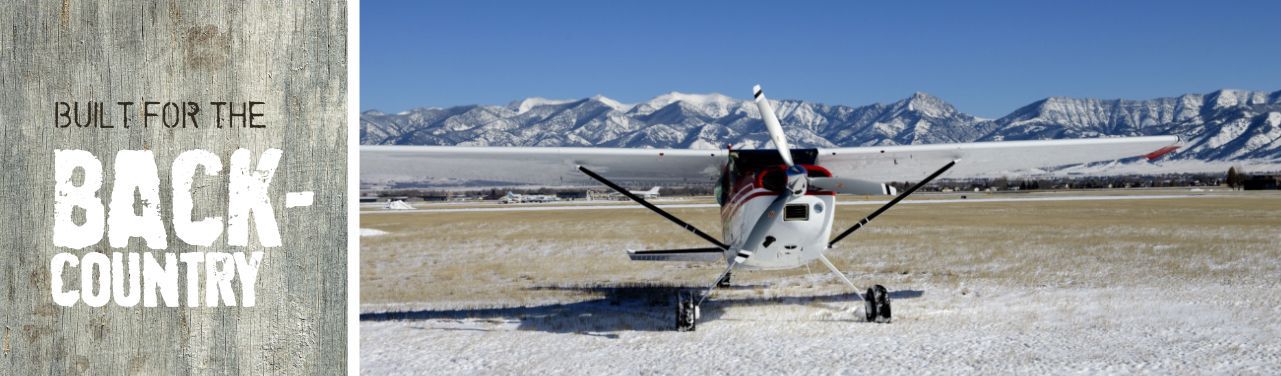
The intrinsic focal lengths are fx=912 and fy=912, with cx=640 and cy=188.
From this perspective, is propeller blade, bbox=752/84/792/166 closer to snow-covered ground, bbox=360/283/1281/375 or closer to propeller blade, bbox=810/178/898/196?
propeller blade, bbox=810/178/898/196

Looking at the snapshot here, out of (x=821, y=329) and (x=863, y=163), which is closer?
(x=821, y=329)

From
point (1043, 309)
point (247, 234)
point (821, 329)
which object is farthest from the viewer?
point (1043, 309)

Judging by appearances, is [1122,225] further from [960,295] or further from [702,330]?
[702,330]

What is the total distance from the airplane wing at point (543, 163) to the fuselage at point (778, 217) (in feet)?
4.36

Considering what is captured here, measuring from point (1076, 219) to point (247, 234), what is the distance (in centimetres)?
4189

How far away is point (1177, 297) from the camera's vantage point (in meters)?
11.8

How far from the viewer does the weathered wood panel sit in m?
2.00

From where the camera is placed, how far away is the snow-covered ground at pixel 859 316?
25.6 feet

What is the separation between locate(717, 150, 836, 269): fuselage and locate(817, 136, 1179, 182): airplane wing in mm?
1616

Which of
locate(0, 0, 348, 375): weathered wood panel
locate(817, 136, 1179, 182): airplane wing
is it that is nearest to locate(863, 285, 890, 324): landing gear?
locate(817, 136, 1179, 182): airplane wing

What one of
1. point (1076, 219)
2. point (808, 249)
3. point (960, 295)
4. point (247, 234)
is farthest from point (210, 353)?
point (1076, 219)

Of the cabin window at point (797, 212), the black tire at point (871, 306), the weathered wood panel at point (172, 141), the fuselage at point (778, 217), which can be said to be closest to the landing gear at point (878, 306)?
the black tire at point (871, 306)

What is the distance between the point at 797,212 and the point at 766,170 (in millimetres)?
584

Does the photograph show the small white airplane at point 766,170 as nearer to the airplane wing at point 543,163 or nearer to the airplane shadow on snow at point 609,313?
the airplane wing at point 543,163
